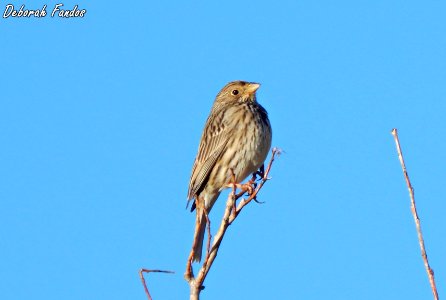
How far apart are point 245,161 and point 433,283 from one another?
15.3 ft

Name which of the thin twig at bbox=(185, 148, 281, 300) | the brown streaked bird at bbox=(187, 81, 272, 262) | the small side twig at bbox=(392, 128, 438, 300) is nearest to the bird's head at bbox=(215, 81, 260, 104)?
the brown streaked bird at bbox=(187, 81, 272, 262)

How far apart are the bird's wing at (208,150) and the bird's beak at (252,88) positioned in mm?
511

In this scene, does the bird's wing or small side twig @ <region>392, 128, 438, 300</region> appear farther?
the bird's wing

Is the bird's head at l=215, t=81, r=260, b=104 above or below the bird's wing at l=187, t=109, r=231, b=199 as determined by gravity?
above

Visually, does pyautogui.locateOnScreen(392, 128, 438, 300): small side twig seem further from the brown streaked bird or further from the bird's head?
the bird's head

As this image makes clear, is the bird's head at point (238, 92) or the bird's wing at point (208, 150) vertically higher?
the bird's head at point (238, 92)

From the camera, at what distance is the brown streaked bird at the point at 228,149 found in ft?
25.0

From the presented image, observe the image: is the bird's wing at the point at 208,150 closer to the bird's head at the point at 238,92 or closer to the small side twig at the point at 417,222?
the bird's head at the point at 238,92

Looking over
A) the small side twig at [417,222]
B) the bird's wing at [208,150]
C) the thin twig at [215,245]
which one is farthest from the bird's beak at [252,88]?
the small side twig at [417,222]

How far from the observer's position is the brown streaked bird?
7.63 m

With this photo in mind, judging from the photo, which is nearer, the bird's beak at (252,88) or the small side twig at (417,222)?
the small side twig at (417,222)

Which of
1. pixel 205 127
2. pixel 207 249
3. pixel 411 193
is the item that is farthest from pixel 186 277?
pixel 205 127

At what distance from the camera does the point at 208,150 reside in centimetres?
806

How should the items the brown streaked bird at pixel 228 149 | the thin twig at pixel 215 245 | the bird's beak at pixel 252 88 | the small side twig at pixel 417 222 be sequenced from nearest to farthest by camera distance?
the small side twig at pixel 417 222, the thin twig at pixel 215 245, the brown streaked bird at pixel 228 149, the bird's beak at pixel 252 88
